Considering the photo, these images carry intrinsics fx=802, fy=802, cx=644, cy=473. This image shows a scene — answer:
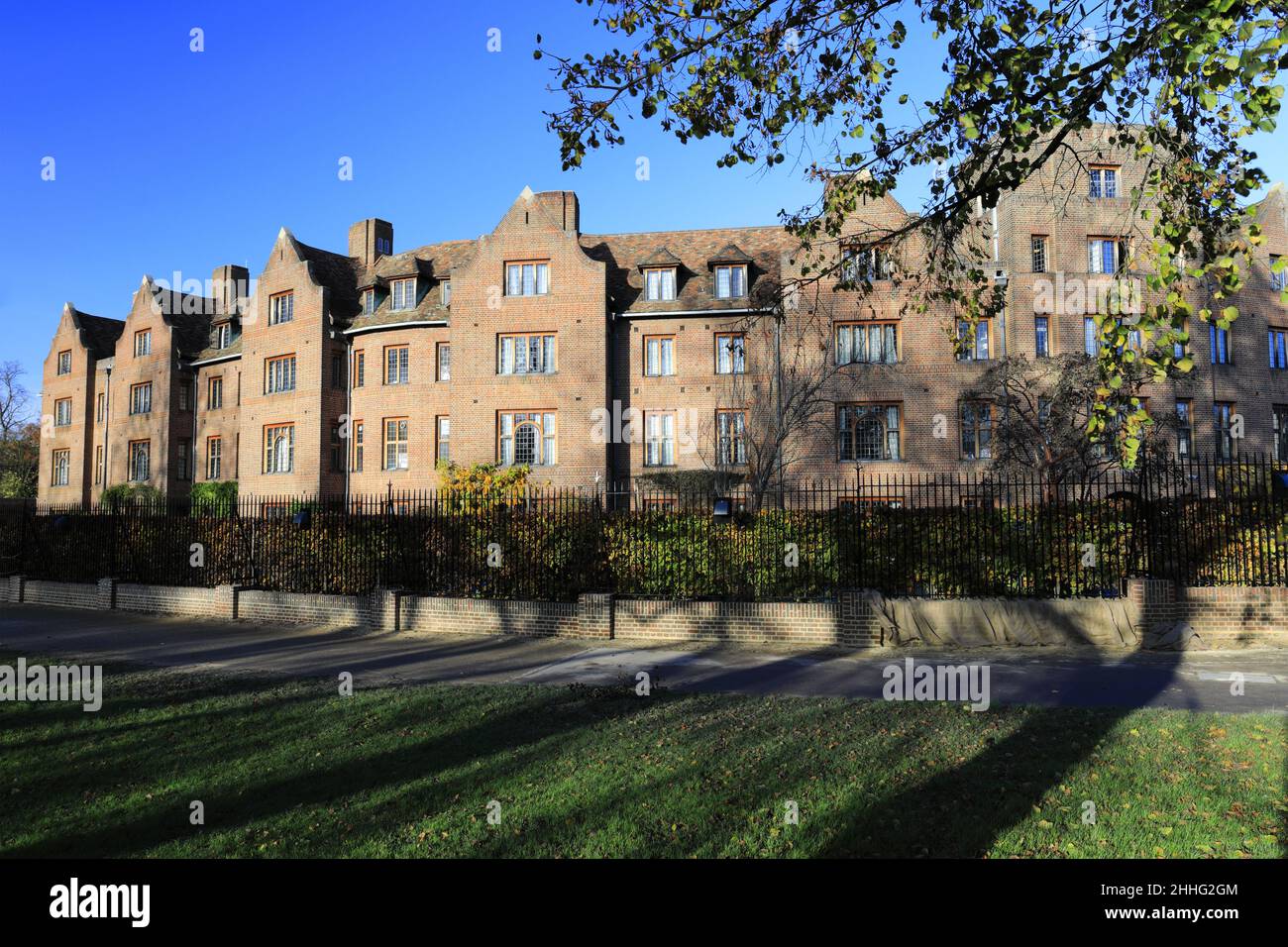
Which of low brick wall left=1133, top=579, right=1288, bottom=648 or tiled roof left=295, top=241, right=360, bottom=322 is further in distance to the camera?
tiled roof left=295, top=241, right=360, bottom=322

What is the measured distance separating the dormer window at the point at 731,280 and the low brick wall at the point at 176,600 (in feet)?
68.8

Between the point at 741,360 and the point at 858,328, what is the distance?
4.49 metres

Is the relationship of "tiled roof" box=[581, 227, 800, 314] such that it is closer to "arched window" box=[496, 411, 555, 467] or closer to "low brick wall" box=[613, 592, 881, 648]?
"arched window" box=[496, 411, 555, 467]

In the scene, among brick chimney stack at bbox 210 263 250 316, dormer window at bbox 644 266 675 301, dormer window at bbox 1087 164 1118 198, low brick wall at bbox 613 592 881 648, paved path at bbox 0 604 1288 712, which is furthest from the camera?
brick chimney stack at bbox 210 263 250 316

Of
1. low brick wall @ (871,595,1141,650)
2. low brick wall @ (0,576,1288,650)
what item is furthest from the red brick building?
low brick wall @ (871,595,1141,650)

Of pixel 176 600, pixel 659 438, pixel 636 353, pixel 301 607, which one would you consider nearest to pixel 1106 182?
pixel 636 353

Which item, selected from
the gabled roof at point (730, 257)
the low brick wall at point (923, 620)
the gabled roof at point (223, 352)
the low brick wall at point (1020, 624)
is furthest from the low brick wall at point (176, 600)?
the gabled roof at point (223, 352)

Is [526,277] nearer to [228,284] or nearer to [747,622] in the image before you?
[747,622]

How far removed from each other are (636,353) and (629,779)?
26.6 meters

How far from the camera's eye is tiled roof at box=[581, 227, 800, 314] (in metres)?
31.6

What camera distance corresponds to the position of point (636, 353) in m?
31.7

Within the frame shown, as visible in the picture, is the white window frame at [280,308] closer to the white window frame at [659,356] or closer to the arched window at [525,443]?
the arched window at [525,443]

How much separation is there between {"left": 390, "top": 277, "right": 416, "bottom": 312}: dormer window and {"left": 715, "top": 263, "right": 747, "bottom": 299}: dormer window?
1289cm

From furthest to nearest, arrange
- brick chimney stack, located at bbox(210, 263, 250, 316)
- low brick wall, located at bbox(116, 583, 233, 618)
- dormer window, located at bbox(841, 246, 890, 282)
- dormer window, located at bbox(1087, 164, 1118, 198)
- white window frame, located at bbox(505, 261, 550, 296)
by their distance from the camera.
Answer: brick chimney stack, located at bbox(210, 263, 250, 316)
white window frame, located at bbox(505, 261, 550, 296)
dormer window, located at bbox(1087, 164, 1118, 198)
low brick wall, located at bbox(116, 583, 233, 618)
dormer window, located at bbox(841, 246, 890, 282)
